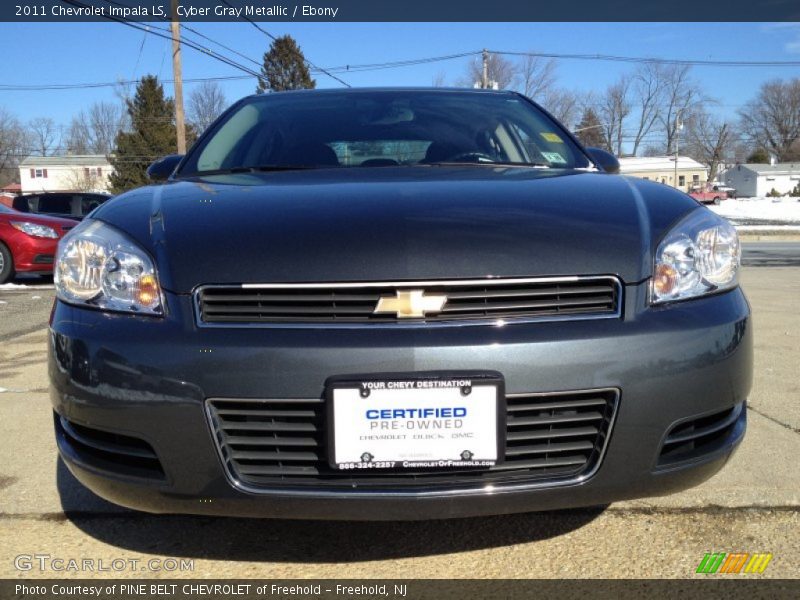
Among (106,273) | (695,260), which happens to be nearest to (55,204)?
(106,273)

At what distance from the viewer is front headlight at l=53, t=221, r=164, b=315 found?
189 cm

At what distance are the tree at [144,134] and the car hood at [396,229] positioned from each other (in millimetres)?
44656

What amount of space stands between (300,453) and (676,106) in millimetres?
70777

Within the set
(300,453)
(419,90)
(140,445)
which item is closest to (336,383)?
(300,453)

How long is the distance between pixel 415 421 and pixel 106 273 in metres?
0.89

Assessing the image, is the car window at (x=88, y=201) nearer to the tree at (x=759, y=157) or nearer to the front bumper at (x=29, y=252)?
the front bumper at (x=29, y=252)

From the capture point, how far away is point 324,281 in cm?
180

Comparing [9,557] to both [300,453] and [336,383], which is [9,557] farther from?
[336,383]

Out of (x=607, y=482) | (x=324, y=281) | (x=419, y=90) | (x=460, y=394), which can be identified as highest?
(x=419, y=90)

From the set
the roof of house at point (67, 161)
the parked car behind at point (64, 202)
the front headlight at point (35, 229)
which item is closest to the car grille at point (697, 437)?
the front headlight at point (35, 229)

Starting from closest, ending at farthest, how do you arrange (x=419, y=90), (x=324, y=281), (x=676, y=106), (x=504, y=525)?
(x=324, y=281) → (x=504, y=525) → (x=419, y=90) → (x=676, y=106)

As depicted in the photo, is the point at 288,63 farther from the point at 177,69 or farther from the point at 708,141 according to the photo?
the point at 708,141

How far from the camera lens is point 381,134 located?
9.96 ft

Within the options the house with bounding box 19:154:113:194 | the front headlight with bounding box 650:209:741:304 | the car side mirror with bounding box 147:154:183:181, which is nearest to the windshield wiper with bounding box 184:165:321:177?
the car side mirror with bounding box 147:154:183:181
